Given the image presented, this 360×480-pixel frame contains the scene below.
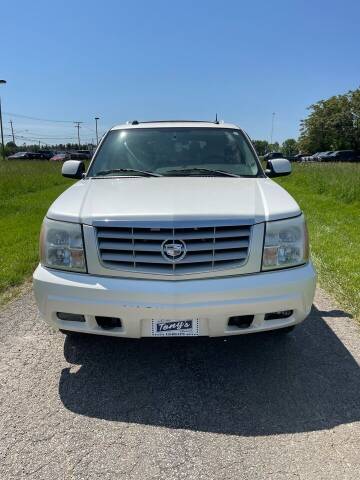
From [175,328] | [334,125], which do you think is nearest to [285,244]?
[175,328]

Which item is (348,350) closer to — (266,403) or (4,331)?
(266,403)

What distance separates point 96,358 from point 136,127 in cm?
259

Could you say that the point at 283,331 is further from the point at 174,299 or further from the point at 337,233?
the point at 337,233

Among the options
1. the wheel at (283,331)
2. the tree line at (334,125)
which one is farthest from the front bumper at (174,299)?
the tree line at (334,125)

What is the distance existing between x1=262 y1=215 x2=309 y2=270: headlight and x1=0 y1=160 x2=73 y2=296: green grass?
3.35 metres

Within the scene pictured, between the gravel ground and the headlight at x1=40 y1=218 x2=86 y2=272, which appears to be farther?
the headlight at x1=40 y1=218 x2=86 y2=272

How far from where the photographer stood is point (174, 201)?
2902 mm

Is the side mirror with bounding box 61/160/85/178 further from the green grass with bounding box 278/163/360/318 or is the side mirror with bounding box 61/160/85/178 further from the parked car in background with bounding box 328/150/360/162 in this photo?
the parked car in background with bounding box 328/150/360/162

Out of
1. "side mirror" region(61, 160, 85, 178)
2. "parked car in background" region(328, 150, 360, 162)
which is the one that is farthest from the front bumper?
"parked car in background" region(328, 150, 360, 162)

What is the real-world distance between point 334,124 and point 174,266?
61.7 meters

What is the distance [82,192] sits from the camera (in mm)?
3361

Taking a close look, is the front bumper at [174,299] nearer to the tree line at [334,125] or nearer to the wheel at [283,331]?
the wheel at [283,331]

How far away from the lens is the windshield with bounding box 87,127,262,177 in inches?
160

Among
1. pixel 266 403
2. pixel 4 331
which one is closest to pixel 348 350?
pixel 266 403
